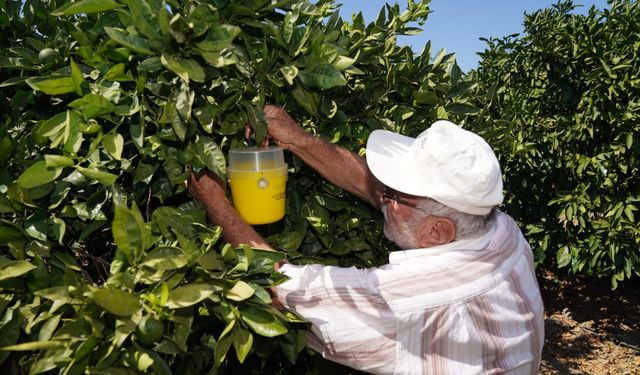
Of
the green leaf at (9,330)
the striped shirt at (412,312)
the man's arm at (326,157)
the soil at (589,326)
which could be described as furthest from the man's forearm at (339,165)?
the soil at (589,326)

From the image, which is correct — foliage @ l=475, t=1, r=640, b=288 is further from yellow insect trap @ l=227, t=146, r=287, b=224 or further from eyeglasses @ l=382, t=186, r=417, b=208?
yellow insect trap @ l=227, t=146, r=287, b=224

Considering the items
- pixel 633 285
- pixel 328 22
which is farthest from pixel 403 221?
pixel 633 285

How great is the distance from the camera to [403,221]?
1847mm

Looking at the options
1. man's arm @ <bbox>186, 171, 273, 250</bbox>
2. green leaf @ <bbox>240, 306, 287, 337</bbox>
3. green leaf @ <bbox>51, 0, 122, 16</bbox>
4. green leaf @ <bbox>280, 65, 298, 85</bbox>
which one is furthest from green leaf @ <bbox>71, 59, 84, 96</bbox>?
green leaf @ <bbox>240, 306, 287, 337</bbox>

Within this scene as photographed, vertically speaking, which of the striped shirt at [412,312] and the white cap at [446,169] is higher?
the white cap at [446,169]

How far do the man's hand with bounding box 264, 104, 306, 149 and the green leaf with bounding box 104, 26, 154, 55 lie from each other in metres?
0.57

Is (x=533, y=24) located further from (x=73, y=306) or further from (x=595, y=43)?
(x=73, y=306)

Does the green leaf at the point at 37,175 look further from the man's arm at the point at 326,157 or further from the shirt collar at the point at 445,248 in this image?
the shirt collar at the point at 445,248

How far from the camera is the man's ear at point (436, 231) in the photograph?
176cm

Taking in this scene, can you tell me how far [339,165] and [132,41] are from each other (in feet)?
3.10

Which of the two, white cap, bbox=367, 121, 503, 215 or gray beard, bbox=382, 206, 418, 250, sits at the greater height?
white cap, bbox=367, 121, 503, 215

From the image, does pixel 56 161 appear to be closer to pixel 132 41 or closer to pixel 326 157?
pixel 132 41

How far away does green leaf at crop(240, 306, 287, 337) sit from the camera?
4.14ft

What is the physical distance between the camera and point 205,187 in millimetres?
1619
